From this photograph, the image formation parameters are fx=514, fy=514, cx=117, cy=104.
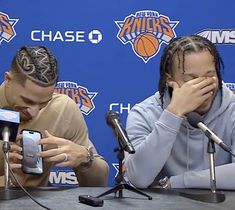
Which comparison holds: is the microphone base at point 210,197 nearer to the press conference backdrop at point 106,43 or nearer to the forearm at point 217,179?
the forearm at point 217,179

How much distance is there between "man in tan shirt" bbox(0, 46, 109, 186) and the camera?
151 centimetres

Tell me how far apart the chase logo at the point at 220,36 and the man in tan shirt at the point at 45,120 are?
2.79 ft

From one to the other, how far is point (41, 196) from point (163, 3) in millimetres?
1319

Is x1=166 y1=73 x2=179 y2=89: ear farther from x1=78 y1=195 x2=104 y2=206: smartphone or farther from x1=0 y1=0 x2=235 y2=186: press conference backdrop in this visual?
x1=0 y1=0 x2=235 y2=186: press conference backdrop

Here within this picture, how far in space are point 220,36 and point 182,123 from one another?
824mm

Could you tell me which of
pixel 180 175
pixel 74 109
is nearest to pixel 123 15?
pixel 74 109

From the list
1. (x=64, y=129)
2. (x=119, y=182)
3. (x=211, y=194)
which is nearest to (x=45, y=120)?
(x=64, y=129)

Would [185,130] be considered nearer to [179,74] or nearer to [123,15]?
[179,74]

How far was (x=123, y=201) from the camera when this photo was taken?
4.01ft

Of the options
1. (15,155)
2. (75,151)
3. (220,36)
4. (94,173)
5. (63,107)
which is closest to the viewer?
(15,155)

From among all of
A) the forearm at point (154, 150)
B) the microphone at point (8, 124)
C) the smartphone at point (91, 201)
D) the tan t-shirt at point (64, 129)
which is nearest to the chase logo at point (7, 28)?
the tan t-shirt at point (64, 129)

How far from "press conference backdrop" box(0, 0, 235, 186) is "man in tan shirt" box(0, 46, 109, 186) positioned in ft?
1.95

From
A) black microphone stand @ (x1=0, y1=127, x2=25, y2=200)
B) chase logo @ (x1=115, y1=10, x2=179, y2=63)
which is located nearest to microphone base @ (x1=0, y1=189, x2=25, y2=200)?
black microphone stand @ (x1=0, y1=127, x2=25, y2=200)

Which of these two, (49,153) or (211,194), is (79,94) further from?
(211,194)
